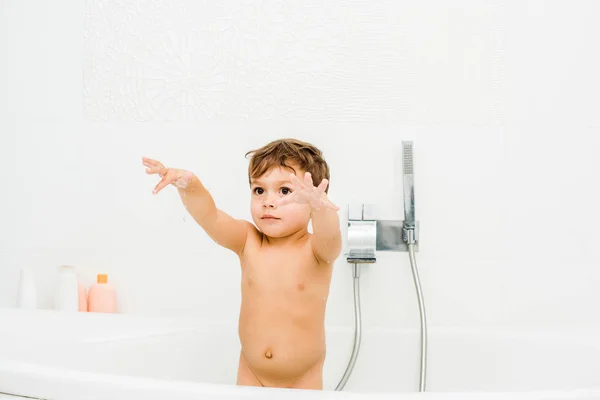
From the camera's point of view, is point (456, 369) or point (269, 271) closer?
point (269, 271)

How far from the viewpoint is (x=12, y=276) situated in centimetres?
217

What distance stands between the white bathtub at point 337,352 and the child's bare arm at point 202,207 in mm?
408

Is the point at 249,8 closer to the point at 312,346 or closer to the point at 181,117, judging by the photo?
the point at 181,117

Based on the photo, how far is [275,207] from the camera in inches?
56.7

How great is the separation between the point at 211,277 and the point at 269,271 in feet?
2.10

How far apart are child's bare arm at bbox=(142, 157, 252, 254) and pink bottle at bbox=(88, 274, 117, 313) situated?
70 centimetres

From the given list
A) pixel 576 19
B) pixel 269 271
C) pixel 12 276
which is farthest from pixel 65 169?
pixel 576 19

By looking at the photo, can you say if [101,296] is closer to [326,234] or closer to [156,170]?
[156,170]

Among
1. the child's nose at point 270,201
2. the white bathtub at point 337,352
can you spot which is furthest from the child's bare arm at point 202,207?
the white bathtub at point 337,352

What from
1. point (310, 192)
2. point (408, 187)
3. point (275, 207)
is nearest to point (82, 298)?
point (275, 207)

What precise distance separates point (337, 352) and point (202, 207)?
69cm

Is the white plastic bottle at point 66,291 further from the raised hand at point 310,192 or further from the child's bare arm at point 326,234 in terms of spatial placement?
the raised hand at point 310,192

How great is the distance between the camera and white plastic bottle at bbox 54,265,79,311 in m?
2.03

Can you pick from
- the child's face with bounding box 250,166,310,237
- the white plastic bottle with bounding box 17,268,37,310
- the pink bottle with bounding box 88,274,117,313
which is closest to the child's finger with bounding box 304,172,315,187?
the child's face with bounding box 250,166,310,237
